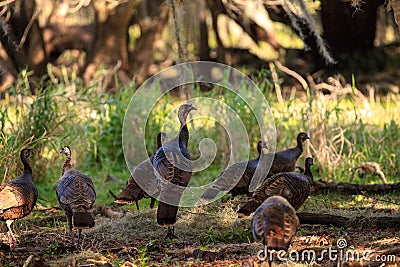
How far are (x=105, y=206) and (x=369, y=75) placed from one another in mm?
8465

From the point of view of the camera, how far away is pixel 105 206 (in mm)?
7648

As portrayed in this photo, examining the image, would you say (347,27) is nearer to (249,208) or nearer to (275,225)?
(249,208)

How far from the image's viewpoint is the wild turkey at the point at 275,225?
14.7 ft

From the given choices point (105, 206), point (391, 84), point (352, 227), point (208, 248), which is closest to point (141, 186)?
point (105, 206)

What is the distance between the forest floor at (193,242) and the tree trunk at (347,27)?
784 centimetres

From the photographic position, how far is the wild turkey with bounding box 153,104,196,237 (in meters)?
5.75

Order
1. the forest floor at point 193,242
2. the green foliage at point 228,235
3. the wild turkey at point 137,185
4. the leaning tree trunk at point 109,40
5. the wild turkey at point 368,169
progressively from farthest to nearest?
the leaning tree trunk at point 109,40, the wild turkey at point 368,169, the wild turkey at point 137,185, the green foliage at point 228,235, the forest floor at point 193,242

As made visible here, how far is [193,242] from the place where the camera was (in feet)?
19.3

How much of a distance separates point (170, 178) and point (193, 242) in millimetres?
571

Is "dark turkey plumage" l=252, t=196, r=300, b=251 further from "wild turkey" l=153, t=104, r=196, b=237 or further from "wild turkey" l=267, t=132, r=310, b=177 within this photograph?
"wild turkey" l=267, t=132, r=310, b=177

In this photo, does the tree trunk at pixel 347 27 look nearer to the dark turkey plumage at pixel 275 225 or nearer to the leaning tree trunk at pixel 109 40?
the leaning tree trunk at pixel 109 40

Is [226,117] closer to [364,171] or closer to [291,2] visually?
[364,171]

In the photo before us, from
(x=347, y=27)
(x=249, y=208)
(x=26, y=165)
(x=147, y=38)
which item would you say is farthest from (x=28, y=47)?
(x=249, y=208)

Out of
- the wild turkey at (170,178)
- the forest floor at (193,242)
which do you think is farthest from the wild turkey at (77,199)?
the wild turkey at (170,178)
